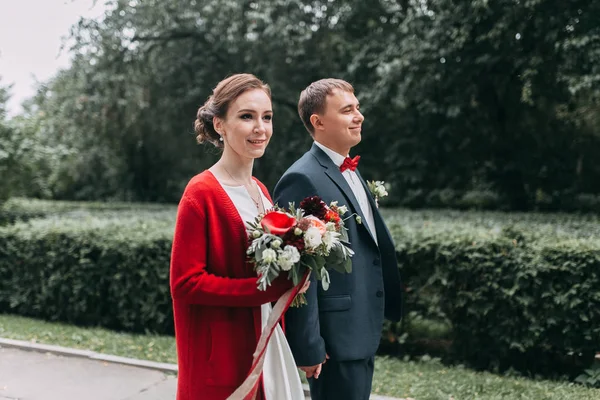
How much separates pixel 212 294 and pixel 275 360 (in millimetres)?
435

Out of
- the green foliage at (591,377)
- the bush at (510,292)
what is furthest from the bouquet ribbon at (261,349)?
the green foliage at (591,377)

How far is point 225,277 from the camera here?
2361 millimetres

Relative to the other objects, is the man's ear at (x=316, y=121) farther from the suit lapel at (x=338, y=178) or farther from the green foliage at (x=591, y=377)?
the green foliage at (x=591, y=377)

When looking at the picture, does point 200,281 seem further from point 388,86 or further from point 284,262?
point 388,86

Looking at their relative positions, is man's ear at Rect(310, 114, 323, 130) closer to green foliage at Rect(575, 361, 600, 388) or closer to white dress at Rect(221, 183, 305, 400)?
white dress at Rect(221, 183, 305, 400)

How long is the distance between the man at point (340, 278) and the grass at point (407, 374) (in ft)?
7.13

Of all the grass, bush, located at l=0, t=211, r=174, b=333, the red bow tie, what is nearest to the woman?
the red bow tie

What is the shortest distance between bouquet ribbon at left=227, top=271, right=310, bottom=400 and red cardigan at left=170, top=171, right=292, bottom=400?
0.04 m

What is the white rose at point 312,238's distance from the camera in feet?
7.29

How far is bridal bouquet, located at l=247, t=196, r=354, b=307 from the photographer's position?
2.21 metres

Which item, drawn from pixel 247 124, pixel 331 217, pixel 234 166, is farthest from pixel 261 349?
pixel 247 124

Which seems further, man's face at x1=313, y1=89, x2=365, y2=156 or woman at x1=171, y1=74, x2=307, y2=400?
man's face at x1=313, y1=89, x2=365, y2=156

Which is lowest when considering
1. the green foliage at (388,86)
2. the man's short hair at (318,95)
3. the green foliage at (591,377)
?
the green foliage at (591,377)

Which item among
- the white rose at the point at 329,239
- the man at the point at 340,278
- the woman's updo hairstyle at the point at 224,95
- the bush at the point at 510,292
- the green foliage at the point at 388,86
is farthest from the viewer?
the green foliage at the point at 388,86
